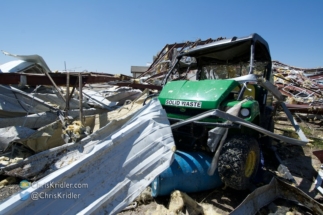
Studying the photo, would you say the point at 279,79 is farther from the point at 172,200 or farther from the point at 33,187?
the point at 33,187

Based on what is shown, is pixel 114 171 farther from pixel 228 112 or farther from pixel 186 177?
pixel 228 112

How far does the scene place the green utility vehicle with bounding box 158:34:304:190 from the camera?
108 inches

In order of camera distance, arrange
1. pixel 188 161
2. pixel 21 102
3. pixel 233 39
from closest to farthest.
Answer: pixel 188 161, pixel 233 39, pixel 21 102

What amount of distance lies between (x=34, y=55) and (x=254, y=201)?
6.86 m

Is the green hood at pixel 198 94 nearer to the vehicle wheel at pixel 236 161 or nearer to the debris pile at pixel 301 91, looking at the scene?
the vehicle wheel at pixel 236 161

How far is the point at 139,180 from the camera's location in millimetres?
2332

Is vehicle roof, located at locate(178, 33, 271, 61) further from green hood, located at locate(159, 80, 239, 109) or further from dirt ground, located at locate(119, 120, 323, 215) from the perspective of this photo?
dirt ground, located at locate(119, 120, 323, 215)

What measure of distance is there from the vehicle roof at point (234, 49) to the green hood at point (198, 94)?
2.95 ft

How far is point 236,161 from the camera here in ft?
8.73

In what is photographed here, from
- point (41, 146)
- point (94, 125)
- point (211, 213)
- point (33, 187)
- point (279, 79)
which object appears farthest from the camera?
point (279, 79)

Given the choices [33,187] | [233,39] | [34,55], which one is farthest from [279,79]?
[33,187]

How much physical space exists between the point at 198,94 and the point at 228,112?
1.87ft

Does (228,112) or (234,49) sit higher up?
(234,49)

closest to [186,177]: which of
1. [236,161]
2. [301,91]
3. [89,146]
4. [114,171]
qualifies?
[236,161]
